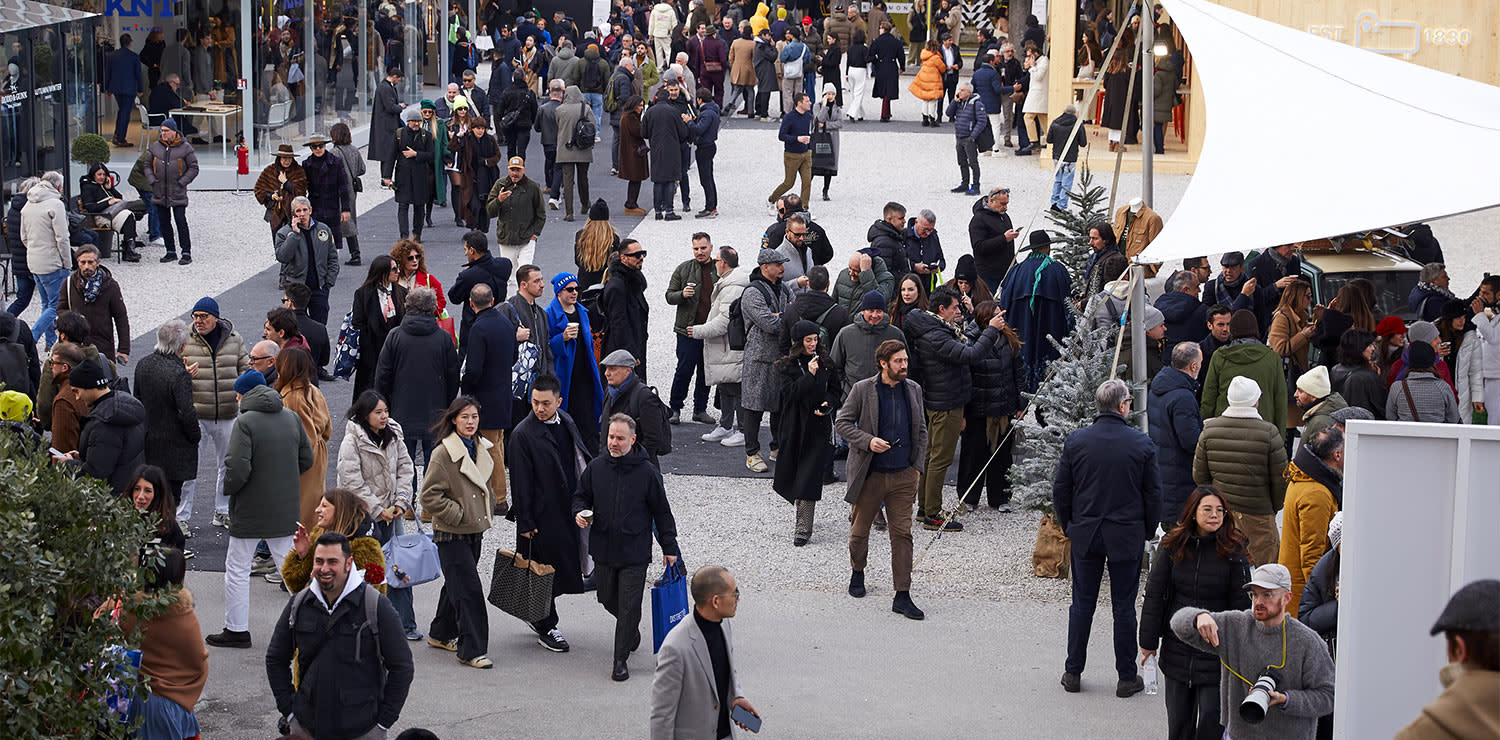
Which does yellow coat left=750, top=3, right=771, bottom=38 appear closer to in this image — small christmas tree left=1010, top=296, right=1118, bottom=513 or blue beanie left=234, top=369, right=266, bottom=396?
small christmas tree left=1010, top=296, right=1118, bottom=513

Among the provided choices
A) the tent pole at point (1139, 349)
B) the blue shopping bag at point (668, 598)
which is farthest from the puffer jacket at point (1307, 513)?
the blue shopping bag at point (668, 598)

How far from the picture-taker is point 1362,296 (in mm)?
13172

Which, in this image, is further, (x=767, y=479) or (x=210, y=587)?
(x=767, y=479)

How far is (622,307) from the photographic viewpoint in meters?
13.3

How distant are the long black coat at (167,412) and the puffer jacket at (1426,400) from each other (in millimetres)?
7542

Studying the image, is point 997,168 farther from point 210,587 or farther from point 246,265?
point 210,587

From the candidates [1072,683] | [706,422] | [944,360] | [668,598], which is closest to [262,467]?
[668,598]

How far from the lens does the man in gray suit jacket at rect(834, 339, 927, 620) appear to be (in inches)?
405

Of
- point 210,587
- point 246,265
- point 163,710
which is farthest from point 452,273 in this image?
point 163,710

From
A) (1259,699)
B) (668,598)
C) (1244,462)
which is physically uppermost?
(1244,462)

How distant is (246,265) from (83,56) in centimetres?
406

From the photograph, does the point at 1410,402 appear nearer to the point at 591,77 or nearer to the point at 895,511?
the point at 895,511

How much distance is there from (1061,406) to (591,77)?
18.4 m

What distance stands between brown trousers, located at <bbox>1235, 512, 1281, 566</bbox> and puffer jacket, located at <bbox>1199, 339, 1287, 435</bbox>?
1.52m
